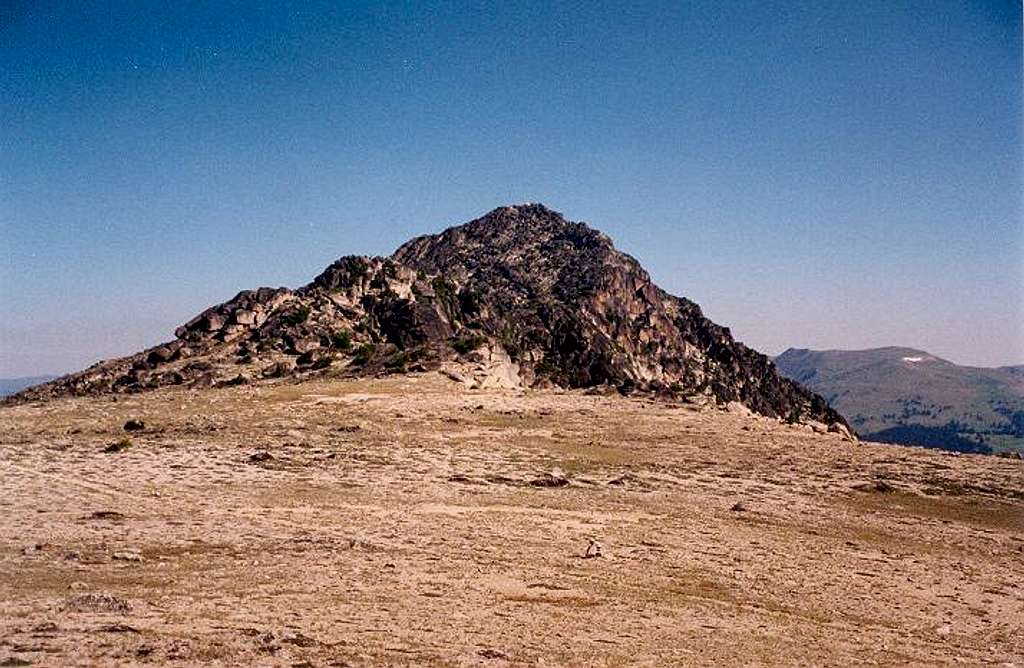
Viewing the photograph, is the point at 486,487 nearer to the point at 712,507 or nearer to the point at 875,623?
the point at 712,507

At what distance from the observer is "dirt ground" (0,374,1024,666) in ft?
40.7

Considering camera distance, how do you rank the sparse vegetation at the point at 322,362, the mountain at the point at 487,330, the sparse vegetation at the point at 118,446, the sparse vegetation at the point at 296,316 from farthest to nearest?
the sparse vegetation at the point at 296,316 → the mountain at the point at 487,330 → the sparse vegetation at the point at 322,362 → the sparse vegetation at the point at 118,446

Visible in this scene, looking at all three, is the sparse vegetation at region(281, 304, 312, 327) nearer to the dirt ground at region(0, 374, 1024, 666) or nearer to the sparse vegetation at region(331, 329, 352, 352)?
the sparse vegetation at region(331, 329, 352, 352)

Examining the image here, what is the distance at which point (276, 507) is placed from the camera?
21.3 meters

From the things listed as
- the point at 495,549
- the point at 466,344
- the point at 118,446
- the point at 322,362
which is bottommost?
the point at 495,549

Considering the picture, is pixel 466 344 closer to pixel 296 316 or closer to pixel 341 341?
pixel 341 341

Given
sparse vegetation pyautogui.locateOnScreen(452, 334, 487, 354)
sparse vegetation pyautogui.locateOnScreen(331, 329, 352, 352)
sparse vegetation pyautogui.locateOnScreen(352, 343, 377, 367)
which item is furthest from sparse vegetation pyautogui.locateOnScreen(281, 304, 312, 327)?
sparse vegetation pyautogui.locateOnScreen(452, 334, 487, 354)

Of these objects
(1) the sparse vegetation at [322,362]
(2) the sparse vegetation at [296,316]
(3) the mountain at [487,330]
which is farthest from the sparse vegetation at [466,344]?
(2) the sparse vegetation at [296,316]

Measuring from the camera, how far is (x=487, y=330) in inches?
3536

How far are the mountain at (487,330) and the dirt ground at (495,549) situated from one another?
2538 cm

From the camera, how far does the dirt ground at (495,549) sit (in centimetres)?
1241

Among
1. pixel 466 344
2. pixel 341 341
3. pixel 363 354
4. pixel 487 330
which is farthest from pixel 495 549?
pixel 487 330

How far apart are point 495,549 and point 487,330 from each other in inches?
2849

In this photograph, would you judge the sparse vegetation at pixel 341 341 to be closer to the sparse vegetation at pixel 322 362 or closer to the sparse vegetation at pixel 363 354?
the sparse vegetation at pixel 363 354
